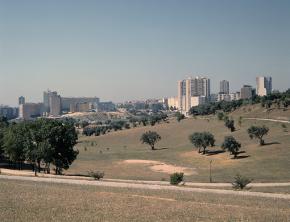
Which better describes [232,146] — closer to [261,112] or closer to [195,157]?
[195,157]

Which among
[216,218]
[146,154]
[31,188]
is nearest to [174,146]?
[146,154]

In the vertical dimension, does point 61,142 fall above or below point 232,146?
above

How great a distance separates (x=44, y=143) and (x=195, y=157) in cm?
4692

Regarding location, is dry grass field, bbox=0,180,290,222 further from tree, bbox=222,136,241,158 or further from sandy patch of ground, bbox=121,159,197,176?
tree, bbox=222,136,241,158

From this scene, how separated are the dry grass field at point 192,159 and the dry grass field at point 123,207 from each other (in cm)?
3675

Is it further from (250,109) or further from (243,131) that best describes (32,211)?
(250,109)

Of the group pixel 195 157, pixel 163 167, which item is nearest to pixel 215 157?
pixel 195 157

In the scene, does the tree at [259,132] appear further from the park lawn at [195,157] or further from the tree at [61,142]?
the tree at [61,142]

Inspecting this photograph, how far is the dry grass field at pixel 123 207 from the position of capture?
2570 centimetres

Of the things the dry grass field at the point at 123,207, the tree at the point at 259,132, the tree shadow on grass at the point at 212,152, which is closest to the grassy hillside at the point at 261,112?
the tree at the point at 259,132

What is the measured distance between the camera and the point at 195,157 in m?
104

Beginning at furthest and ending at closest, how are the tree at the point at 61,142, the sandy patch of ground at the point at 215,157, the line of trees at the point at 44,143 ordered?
the sandy patch of ground at the point at 215,157 < the tree at the point at 61,142 < the line of trees at the point at 44,143

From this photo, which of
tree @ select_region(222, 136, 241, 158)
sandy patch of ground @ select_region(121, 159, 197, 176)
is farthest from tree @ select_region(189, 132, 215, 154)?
sandy patch of ground @ select_region(121, 159, 197, 176)

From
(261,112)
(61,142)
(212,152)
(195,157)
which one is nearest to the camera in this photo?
(61,142)
